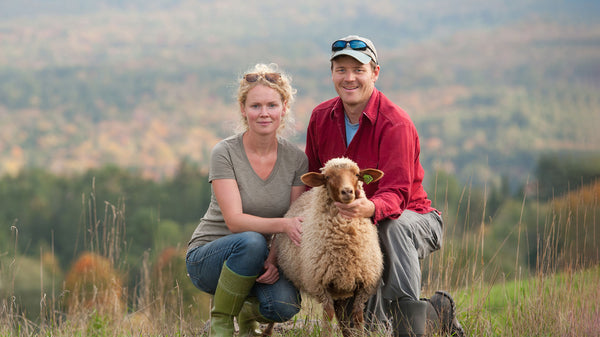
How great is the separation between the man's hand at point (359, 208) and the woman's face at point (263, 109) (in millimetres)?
863

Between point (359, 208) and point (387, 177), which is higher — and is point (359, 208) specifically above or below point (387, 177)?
below

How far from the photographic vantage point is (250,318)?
14.6 feet

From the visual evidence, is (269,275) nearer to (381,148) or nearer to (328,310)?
(328,310)

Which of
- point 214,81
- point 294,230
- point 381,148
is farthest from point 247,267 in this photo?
point 214,81

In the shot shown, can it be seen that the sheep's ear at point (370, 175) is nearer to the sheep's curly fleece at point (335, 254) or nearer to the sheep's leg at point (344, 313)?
the sheep's curly fleece at point (335, 254)

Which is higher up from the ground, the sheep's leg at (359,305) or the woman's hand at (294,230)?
the woman's hand at (294,230)

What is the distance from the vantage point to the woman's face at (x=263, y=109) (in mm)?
4242

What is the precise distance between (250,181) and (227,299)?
2.88 ft

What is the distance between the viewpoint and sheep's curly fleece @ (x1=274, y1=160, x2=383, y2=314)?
382 centimetres

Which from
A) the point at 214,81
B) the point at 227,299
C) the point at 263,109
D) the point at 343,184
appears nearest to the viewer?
the point at 343,184

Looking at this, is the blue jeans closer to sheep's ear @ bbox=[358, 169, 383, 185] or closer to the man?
the man

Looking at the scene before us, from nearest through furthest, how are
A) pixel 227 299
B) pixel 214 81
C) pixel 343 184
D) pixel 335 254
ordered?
pixel 343 184, pixel 335 254, pixel 227 299, pixel 214 81

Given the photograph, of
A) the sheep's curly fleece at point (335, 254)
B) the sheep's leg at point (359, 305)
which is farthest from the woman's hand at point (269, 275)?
the sheep's leg at point (359, 305)

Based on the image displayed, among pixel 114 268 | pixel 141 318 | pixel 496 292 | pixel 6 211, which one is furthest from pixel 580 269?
pixel 6 211
